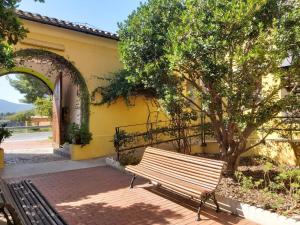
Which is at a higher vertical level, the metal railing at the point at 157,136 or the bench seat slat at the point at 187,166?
the metal railing at the point at 157,136

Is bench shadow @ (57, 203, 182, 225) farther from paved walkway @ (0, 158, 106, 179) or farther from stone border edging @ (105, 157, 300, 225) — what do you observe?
paved walkway @ (0, 158, 106, 179)

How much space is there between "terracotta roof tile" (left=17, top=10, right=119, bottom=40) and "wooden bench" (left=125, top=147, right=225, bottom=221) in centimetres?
546

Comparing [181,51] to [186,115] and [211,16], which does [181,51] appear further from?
[186,115]

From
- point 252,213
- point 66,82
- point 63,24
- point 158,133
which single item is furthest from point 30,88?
point 252,213

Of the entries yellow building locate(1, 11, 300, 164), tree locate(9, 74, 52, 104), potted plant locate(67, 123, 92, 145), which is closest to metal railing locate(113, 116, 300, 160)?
yellow building locate(1, 11, 300, 164)

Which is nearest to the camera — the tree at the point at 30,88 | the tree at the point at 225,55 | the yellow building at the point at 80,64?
the tree at the point at 225,55

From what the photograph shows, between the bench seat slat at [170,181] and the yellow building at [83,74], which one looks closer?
the bench seat slat at [170,181]

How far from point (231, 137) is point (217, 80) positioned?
1.61 metres

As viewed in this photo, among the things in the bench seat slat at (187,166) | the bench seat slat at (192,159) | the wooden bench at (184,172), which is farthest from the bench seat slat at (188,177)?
the bench seat slat at (192,159)

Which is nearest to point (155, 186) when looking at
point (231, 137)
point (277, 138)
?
point (231, 137)

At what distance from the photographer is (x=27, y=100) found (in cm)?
2630

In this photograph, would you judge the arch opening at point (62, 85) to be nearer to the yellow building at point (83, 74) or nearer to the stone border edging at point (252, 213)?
the yellow building at point (83, 74)

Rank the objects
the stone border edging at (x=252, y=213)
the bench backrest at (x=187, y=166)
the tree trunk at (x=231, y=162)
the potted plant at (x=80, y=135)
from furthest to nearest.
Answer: the potted plant at (x=80, y=135) → the tree trunk at (x=231, y=162) → the bench backrest at (x=187, y=166) → the stone border edging at (x=252, y=213)

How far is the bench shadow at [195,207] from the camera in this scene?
4.66 meters
